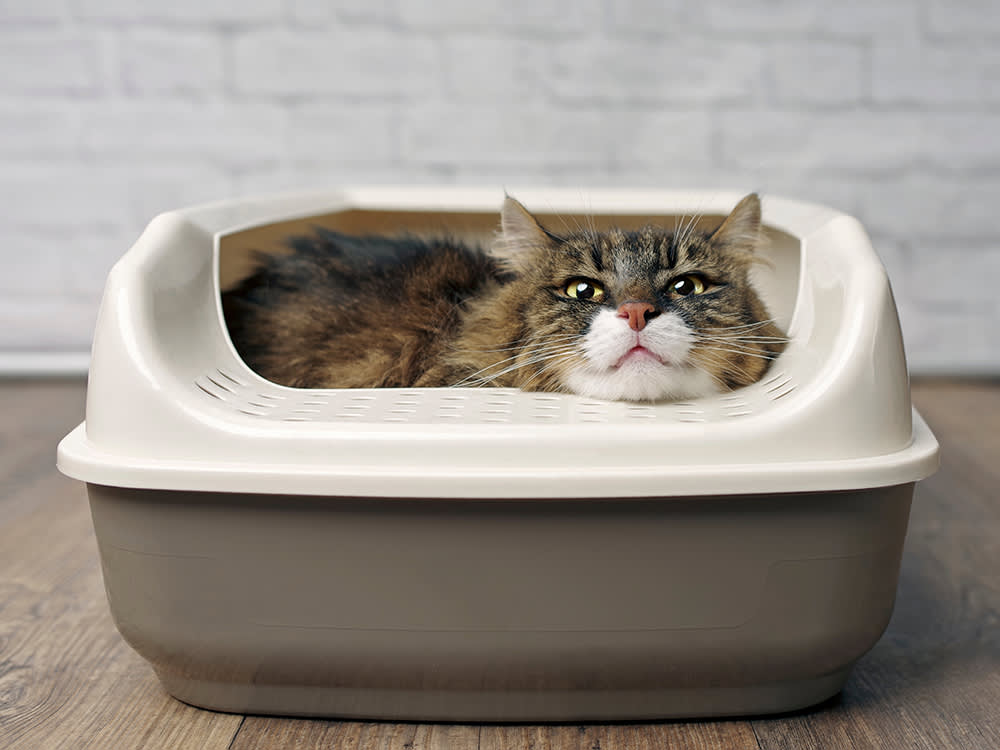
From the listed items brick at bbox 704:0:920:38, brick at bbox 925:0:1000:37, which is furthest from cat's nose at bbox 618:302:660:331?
brick at bbox 925:0:1000:37

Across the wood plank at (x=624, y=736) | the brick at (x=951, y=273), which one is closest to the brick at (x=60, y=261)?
the wood plank at (x=624, y=736)

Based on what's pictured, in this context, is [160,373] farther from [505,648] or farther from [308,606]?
[505,648]

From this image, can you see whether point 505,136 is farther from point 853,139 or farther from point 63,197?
point 63,197

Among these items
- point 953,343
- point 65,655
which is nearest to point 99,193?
point 65,655

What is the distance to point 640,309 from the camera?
3.00ft

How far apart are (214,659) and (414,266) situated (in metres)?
0.58

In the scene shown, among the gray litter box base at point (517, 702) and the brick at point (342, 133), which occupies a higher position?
the brick at point (342, 133)

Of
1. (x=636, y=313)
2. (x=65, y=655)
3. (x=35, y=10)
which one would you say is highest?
(x=35, y=10)

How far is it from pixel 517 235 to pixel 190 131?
4.31ft

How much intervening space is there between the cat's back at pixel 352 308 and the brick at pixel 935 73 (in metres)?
1.34

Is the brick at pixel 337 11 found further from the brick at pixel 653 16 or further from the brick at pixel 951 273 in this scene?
the brick at pixel 951 273

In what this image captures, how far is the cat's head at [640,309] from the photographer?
929 mm

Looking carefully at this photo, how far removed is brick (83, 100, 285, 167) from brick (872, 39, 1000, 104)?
143 centimetres

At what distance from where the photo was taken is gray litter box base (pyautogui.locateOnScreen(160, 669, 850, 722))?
88 centimetres
